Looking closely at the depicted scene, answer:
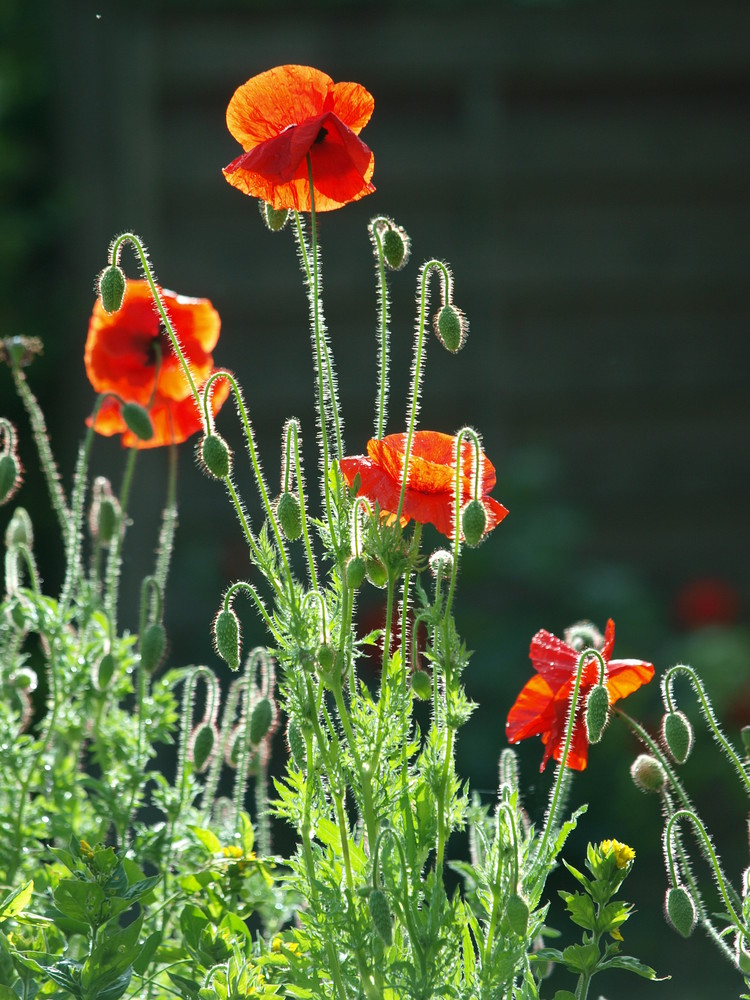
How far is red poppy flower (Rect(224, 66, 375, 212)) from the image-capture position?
1.08m

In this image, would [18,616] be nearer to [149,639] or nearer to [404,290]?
[149,639]

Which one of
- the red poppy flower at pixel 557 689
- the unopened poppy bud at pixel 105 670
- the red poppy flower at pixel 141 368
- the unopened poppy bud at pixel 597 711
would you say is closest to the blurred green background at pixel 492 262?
the red poppy flower at pixel 141 368

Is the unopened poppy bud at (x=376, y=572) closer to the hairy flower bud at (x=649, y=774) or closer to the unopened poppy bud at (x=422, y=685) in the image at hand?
the unopened poppy bud at (x=422, y=685)

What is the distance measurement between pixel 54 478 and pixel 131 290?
260 mm

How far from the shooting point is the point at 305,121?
3.50ft

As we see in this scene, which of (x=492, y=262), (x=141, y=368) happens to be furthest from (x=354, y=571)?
(x=492, y=262)

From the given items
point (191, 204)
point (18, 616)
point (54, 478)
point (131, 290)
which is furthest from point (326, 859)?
point (191, 204)

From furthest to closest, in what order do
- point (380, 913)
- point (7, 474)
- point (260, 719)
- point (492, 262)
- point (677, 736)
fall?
point (492, 262)
point (7, 474)
point (260, 719)
point (677, 736)
point (380, 913)

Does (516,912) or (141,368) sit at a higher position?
(141,368)

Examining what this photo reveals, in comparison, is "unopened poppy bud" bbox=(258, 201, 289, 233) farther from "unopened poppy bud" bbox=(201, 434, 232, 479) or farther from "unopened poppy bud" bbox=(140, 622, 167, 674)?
"unopened poppy bud" bbox=(140, 622, 167, 674)

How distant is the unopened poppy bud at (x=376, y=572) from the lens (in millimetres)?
1035

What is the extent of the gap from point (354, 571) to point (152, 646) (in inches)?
15.8

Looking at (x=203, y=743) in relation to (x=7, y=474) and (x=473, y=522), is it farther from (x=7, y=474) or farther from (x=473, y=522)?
(x=473, y=522)

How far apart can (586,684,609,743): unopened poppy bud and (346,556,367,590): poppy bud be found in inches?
7.7
